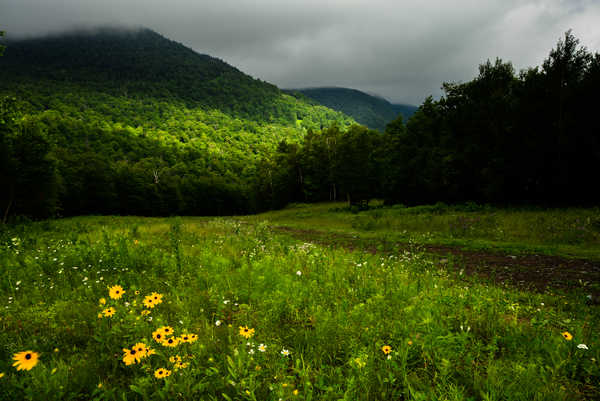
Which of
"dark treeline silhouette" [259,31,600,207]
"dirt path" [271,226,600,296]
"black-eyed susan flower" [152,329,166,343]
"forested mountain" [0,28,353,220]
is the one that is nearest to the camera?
"black-eyed susan flower" [152,329,166,343]

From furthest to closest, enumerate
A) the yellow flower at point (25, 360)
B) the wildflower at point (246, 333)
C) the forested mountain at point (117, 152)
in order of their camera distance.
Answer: the forested mountain at point (117, 152) → the wildflower at point (246, 333) → the yellow flower at point (25, 360)

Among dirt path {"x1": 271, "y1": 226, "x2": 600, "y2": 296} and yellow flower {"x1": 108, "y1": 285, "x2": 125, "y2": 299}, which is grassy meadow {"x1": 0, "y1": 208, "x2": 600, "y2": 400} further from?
dirt path {"x1": 271, "y1": 226, "x2": 600, "y2": 296}

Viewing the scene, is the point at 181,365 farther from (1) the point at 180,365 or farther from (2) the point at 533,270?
(2) the point at 533,270

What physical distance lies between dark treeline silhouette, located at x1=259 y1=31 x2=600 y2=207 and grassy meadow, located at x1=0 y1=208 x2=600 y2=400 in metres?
18.5

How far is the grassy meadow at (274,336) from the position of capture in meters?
2.19

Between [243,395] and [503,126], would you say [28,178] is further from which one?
[503,126]

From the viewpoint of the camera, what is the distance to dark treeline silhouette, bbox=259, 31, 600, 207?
57.8ft

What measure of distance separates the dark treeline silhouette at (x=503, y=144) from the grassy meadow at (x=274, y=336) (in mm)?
18540

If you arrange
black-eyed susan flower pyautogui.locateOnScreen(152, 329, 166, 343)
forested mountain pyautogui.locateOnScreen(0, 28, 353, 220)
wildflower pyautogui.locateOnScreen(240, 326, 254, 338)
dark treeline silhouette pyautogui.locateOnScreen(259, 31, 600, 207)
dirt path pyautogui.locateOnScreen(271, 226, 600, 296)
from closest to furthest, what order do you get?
black-eyed susan flower pyautogui.locateOnScreen(152, 329, 166, 343), wildflower pyautogui.locateOnScreen(240, 326, 254, 338), dirt path pyautogui.locateOnScreen(271, 226, 600, 296), dark treeline silhouette pyautogui.locateOnScreen(259, 31, 600, 207), forested mountain pyautogui.locateOnScreen(0, 28, 353, 220)

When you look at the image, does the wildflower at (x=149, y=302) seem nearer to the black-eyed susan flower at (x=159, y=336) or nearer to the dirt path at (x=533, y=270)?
the black-eyed susan flower at (x=159, y=336)

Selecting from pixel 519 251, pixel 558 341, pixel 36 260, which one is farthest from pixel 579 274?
pixel 36 260

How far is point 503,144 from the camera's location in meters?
21.6

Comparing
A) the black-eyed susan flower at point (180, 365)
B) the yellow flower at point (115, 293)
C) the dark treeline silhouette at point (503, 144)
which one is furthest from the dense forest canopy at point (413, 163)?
the black-eyed susan flower at point (180, 365)

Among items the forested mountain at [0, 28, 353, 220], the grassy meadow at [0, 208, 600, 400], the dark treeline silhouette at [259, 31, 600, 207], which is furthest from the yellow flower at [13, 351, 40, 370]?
the dark treeline silhouette at [259, 31, 600, 207]
